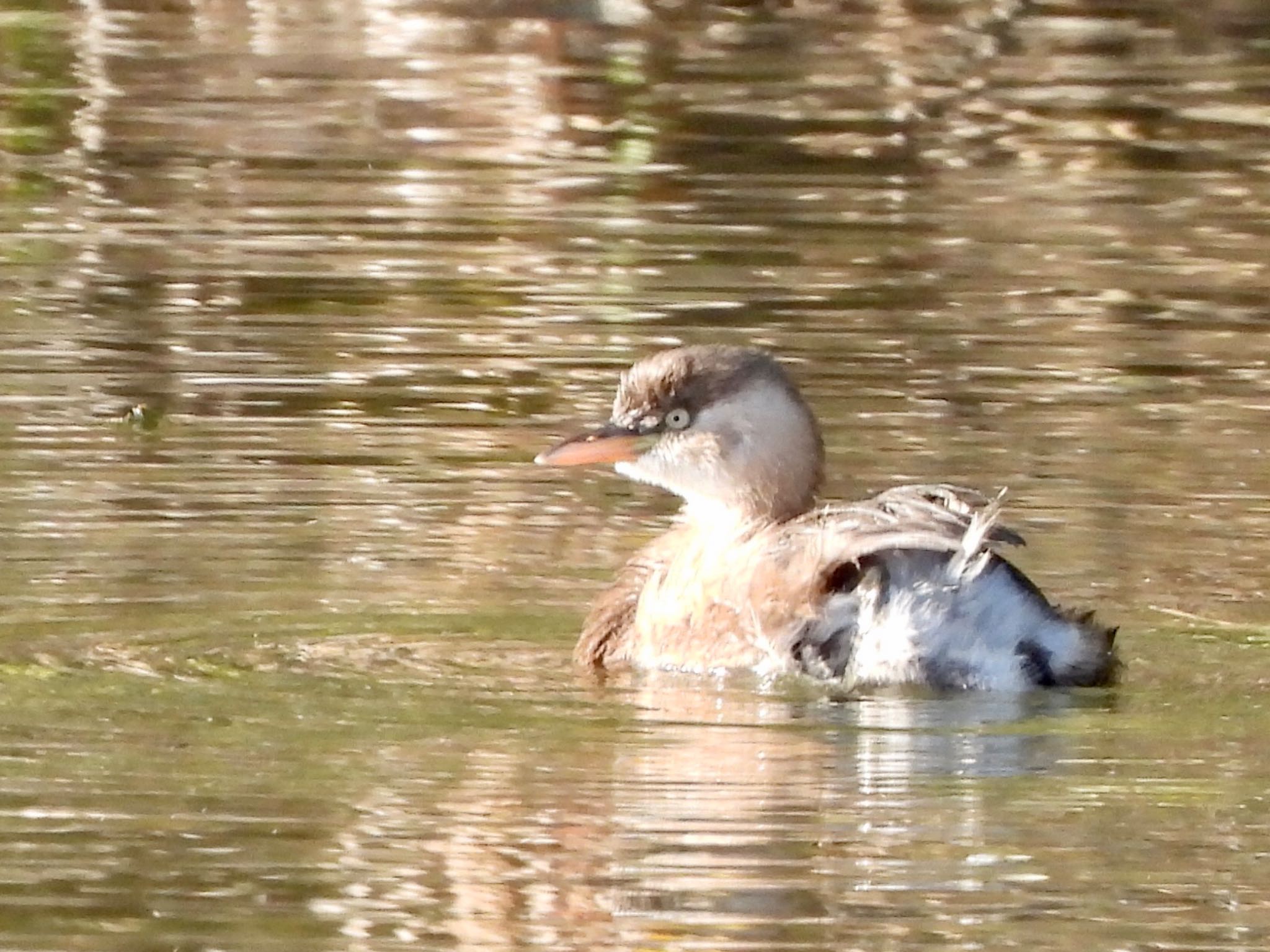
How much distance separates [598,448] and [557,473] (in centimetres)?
136

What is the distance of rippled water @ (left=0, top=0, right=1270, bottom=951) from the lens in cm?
550

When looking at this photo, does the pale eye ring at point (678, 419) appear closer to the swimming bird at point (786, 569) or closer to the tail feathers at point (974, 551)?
the swimming bird at point (786, 569)

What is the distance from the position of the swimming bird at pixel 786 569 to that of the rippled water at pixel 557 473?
0.32 feet

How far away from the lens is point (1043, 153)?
13656mm

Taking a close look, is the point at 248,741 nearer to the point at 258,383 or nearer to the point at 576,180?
the point at 258,383

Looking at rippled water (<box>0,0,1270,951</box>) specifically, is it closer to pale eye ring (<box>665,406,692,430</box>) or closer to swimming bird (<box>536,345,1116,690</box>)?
swimming bird (<box>536,345,1116,690</box>)

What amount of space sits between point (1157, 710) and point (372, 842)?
1.69 metres

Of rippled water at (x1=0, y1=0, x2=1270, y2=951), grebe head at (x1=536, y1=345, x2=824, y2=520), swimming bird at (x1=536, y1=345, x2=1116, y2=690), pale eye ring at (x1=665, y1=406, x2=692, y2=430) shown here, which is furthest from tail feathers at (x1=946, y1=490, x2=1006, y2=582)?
pale eye ring at (x1=665, y1=406, x2=692, y2=430)

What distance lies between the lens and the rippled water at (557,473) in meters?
5.50

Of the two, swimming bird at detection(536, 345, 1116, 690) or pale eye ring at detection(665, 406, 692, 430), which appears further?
pale eye ring at detection(665, 406, 692, 430)

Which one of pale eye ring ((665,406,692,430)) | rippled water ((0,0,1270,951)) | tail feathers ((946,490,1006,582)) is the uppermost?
pale eye ring ((665,406,692,430))

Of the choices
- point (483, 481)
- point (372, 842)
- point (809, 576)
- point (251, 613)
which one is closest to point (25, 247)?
point (483, 481)

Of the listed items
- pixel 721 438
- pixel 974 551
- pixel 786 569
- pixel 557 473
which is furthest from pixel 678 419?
pixel 557 473

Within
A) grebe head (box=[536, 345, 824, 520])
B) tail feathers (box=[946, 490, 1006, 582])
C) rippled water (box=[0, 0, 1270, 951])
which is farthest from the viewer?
grebe head (box=[536, 345, 824, 520])
